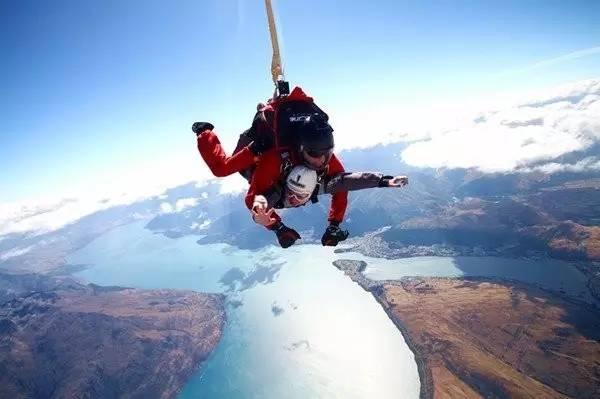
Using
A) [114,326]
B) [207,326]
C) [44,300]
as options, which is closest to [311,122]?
[207,326]

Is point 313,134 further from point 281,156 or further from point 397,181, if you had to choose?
point 397,181

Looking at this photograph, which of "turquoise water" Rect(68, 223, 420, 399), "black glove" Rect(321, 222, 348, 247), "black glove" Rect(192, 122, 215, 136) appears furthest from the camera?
Answer: "turquoise water" Rect(68, 223, 420, 399)

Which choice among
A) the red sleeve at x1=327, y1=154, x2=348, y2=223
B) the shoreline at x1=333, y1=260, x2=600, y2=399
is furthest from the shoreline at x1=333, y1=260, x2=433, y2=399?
the red sleeve at x1=327, y1=154, x2=348, y2=223

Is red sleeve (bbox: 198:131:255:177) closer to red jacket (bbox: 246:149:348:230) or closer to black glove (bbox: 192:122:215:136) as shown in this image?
black glove (bbox: 192:122:215:136)

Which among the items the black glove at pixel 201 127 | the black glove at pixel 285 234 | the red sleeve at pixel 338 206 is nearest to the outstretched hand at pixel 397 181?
the red sleeve at pixel 338 206

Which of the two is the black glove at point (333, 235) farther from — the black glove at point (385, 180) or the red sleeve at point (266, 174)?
the red sleeve at point (266, 174)

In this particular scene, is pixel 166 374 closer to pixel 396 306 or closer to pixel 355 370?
pixel 355 370

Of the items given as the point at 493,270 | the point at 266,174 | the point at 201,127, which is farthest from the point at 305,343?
the point at 266,174

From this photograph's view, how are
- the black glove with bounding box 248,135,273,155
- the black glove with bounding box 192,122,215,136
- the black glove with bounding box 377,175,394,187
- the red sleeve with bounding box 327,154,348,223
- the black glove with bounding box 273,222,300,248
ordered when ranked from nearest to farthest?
the black glove with bounding box 273,222,300,248
the black glove with bounding box 248,135,273,155
the black glove with bounding box 377,175,394,187
the black glove with bounding box 192,122,215,136
the red sleeve with bounding box 327,154,348,223
